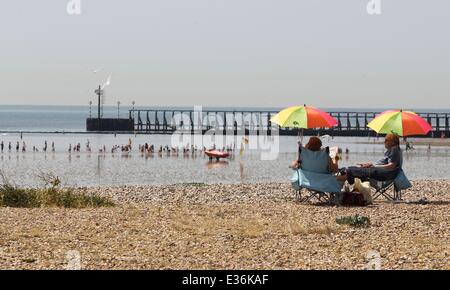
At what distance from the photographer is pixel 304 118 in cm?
1520

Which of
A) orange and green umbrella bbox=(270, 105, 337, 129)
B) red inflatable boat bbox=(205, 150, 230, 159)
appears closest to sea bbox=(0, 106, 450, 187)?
red inflatable boat bbox=(205, 150, 230, 159)

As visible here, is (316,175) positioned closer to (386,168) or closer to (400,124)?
(386,168)

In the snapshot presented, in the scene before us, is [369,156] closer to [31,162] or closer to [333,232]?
[31,162]

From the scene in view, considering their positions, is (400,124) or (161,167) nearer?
(400,124)

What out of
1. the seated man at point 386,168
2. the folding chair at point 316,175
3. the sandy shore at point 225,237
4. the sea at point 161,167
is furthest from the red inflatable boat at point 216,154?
the folding chair at point 316,175

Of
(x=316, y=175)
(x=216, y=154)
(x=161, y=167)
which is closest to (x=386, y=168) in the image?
(x=316, y=175)

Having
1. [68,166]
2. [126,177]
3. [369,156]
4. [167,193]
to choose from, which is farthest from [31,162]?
[167,193]

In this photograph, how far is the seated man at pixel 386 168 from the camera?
46.7 ft

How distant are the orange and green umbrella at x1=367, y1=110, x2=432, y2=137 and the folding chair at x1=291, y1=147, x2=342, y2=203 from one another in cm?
170

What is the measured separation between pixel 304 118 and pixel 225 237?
18.4 feet

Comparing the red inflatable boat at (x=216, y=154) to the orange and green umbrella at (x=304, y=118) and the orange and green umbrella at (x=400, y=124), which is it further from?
the orange and green umbrella at (x=400, y=124)

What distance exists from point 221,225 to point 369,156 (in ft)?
145

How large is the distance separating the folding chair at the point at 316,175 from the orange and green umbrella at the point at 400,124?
170cm
